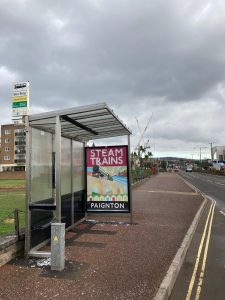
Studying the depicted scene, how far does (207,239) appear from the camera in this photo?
9.30 meters

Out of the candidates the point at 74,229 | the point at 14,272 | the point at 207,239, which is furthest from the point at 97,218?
the point at 14,272

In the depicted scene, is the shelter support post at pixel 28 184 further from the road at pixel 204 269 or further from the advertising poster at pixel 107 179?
the advertising poster at pixel 107 179

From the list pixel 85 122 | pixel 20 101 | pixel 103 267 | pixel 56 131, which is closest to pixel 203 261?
pixel 103 267

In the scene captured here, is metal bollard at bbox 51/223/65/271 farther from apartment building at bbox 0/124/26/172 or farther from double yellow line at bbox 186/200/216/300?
apartment building at bbox 0/124/26/172

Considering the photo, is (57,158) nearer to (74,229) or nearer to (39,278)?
(39,278)

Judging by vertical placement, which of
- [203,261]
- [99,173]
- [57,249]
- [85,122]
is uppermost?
[85,122]

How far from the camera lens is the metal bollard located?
6.03 m

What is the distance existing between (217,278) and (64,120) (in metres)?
4.61

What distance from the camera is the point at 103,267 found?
6.19 m

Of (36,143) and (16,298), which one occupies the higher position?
(36,143)

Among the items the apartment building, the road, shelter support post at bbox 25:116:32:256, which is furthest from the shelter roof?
the apartment building

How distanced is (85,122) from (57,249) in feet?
12.1

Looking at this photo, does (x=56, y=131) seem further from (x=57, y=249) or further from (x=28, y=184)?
(x=57, y=249)

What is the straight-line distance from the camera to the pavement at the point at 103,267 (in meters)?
5.05
